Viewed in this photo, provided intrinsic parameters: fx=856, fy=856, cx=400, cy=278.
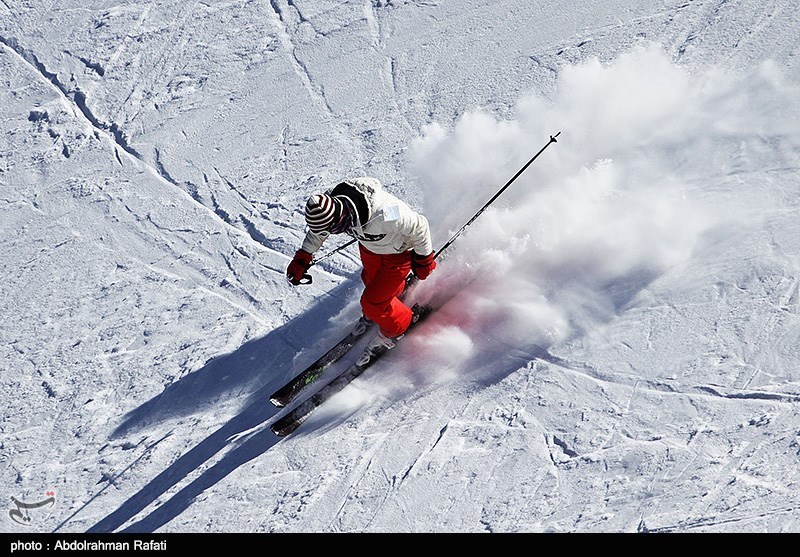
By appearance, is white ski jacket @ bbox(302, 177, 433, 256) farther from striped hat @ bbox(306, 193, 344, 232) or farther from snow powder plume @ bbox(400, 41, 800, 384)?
snow powder plume @ bbox(400, 41, 800, 384)

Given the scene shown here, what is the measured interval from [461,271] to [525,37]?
3271 millimetres

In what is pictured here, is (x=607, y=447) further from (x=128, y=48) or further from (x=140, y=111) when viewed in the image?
(x=128, y=48)

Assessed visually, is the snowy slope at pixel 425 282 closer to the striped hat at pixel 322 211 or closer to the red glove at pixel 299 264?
the red glove at pixel 299 264

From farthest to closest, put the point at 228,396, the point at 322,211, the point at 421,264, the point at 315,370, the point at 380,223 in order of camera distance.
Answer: the point at 228,396
the point at 315,370
the point at 421,264
the point at 380,223
the point at 322,211

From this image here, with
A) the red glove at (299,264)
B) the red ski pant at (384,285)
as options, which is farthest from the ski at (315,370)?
the red glove at (299,264)

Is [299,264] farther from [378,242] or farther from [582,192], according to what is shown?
[582,192]

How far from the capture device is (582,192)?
7.45 m

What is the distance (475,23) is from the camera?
9.36 m

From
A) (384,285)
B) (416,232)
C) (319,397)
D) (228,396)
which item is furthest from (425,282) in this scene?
(228,396)

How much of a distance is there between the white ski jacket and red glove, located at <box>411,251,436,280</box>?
0.04 m

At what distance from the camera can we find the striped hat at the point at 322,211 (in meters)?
5.51

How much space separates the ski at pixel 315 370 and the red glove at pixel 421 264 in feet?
2.82

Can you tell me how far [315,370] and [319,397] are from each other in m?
0.24
